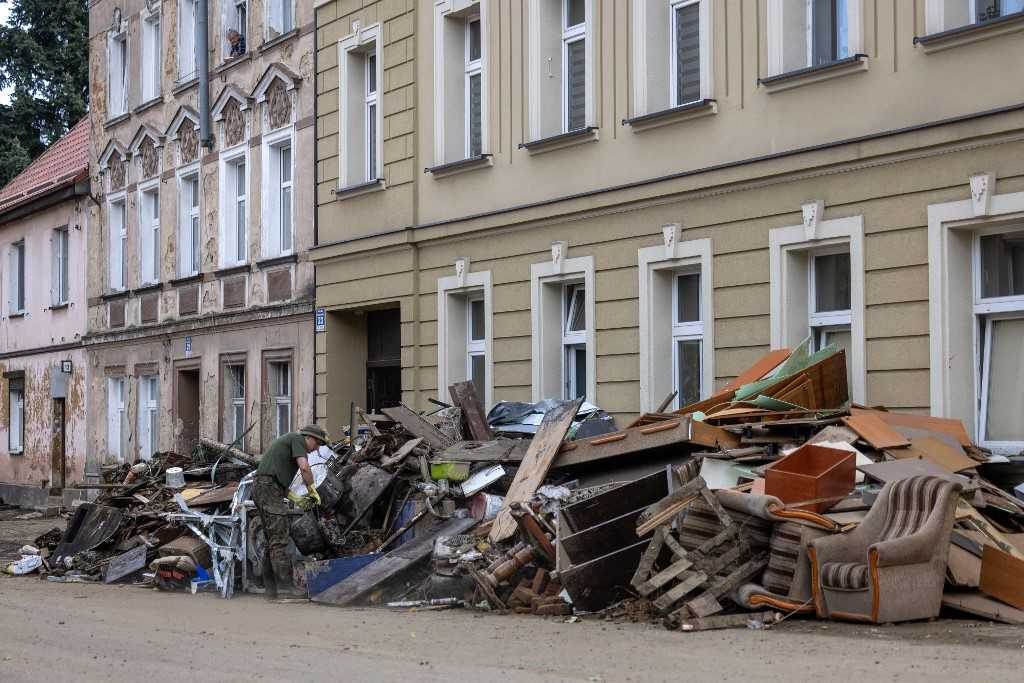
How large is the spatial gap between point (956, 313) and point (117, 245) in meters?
21.7

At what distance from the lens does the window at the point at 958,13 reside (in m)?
13.7

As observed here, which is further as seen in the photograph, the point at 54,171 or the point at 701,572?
the point at 54,171

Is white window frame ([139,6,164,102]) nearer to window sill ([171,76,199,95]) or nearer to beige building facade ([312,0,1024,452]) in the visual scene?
window sill ([171,76,199,95])

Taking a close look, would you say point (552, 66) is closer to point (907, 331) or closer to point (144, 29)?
point (907, 331)

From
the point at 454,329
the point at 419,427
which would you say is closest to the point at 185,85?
the point at 454,329

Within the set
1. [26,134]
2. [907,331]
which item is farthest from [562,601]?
[26,134]

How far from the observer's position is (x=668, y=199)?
16938mm

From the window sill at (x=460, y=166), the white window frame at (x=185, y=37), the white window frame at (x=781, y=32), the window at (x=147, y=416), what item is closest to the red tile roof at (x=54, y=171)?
the white window frame at (x=185, y=37)

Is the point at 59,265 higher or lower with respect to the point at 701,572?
higher

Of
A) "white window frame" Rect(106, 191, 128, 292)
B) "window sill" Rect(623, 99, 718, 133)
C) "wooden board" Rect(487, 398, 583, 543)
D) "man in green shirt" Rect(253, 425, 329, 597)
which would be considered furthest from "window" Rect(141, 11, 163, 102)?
"wooden board" Rect(487, 398, 583, 543)

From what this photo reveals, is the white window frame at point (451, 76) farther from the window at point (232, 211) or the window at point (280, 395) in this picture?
the window at point (232, 211)

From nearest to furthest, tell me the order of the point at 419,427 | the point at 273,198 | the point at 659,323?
1. the point at 659,323
2. the point at 419,427
3. the point at 273,198

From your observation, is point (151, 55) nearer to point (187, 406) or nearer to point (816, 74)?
point (187, 406)

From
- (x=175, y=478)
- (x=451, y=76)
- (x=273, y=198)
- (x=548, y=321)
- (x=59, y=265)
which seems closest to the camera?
(x=548, y=321)
